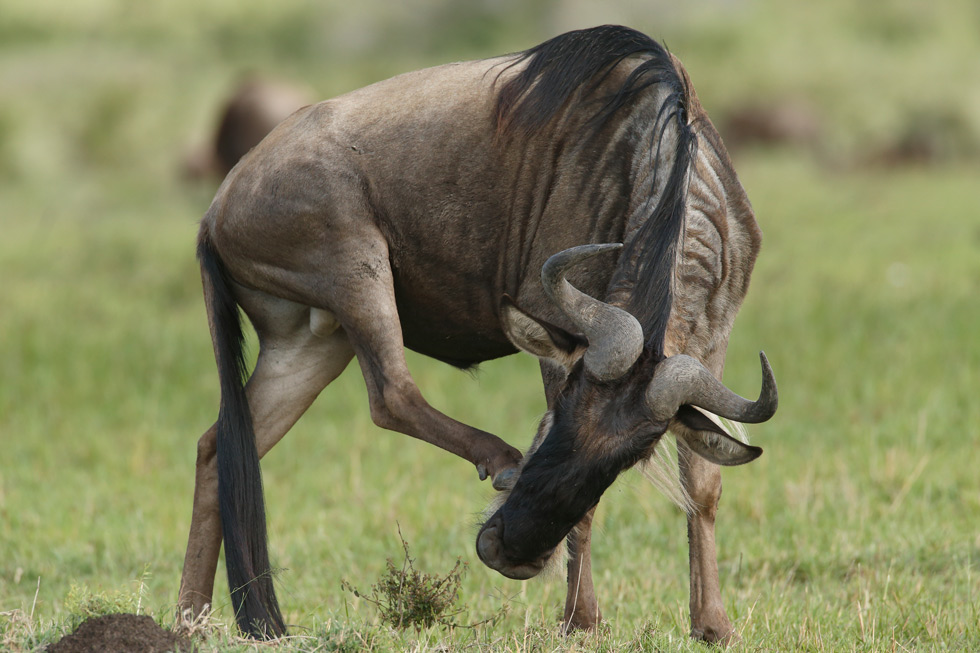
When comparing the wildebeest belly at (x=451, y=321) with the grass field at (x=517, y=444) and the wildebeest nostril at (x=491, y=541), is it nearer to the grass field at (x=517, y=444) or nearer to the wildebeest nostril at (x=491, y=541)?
the grass field at (x=517, y=444)

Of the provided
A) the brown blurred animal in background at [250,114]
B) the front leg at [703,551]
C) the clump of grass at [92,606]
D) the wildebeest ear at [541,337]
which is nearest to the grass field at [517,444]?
the clump of grass at [92,606]

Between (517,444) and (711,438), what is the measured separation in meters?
A: 4.19

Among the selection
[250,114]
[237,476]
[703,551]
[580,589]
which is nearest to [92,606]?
[237,476]

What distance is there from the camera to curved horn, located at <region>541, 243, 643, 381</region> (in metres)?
3.33

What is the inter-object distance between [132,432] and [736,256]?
5315mm

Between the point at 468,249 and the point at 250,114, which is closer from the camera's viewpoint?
the point at 468,249

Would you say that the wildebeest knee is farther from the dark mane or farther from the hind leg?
the dark mane

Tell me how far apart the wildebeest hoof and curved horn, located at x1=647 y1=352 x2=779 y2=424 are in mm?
498

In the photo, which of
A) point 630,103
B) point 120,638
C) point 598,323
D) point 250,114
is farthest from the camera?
point 250,114

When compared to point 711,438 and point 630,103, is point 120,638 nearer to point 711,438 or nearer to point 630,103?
point 711,438

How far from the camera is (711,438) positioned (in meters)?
3.48

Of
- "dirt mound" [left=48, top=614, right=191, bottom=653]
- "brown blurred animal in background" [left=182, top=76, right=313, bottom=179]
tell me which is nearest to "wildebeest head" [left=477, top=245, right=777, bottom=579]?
"dirt mound" [left=48, top=614, right=191, bottom=653]

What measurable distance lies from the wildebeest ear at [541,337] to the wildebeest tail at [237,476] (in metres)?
1.38

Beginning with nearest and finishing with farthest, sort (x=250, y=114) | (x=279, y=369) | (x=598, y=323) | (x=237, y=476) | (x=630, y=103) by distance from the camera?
(x=598, y=323) → (x=630, y=103) → (x=237, y=476) → (x=279, y=369) → (x=250, y=114)
